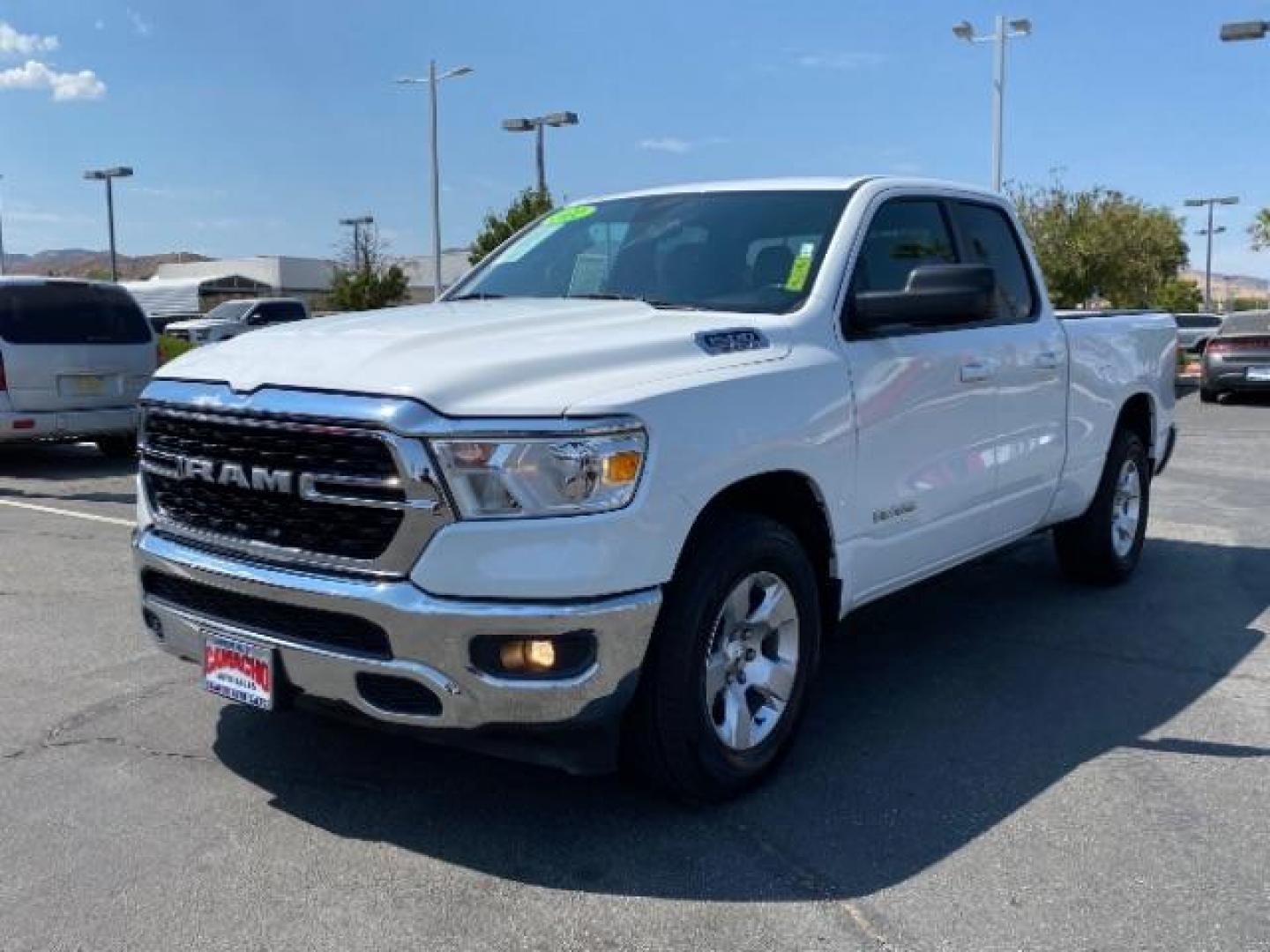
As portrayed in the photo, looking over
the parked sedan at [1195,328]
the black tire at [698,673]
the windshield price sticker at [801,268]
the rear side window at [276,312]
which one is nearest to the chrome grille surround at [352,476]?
the black tire at [698,673]

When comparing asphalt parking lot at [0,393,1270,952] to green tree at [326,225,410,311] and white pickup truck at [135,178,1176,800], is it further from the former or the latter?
green tree at [326,225,410,311]

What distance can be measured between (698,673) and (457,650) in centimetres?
73

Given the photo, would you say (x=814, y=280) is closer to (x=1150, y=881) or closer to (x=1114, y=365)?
(x=1150, y=881)

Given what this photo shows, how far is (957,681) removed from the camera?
517cm

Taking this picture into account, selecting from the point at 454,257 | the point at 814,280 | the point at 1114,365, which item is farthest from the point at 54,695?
the point at 454,257

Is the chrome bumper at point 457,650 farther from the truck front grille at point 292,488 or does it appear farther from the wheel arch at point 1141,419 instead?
the wheel arch at point 1141,419

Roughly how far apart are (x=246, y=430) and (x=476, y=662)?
0.96m

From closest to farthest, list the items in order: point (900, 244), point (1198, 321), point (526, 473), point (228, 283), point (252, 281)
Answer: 1. point (526, 473)
2. point (900, 244)
3. point (1198, 321)
4. point (228, 283)
5. point (252, 281)

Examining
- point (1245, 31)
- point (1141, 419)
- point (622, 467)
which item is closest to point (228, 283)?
point (1245, 31)

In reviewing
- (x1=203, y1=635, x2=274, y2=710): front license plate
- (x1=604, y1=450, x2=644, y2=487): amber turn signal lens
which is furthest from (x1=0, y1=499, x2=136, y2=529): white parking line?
(x1=604, y1=450, x2=644, y2=487): amber turn signal lens

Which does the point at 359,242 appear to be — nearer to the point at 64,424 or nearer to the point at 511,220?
the point at 511,220

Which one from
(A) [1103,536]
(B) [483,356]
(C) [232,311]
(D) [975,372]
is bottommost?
(A) [1103,536]

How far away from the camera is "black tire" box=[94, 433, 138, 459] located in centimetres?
1223

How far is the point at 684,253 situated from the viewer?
4801 mm
